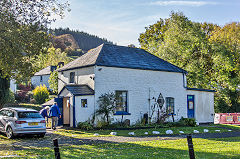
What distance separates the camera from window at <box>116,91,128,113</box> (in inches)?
845

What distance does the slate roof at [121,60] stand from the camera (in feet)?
70.6

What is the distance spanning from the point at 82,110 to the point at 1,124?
5838 mm

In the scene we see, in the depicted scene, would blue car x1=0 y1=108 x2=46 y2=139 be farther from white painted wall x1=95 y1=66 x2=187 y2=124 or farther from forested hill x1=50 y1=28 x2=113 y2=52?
forested hill x1=50 y1=28 x2=113 y2=52

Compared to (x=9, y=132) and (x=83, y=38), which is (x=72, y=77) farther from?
(x=83, y=38)

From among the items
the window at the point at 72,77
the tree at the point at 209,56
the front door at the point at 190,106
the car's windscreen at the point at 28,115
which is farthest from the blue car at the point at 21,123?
the tree at the point at 209,56

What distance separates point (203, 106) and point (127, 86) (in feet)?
29.6

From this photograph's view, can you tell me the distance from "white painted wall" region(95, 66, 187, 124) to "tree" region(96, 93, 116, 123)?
1.56 ft

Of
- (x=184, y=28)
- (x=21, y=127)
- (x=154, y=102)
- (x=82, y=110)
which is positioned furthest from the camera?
(x=184, y=28)

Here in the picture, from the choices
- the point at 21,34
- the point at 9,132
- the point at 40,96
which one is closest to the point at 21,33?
the point at 21,34

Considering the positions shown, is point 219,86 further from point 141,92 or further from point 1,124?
point 1,124

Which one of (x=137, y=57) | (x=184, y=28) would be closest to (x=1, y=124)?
(x=137, y=57)

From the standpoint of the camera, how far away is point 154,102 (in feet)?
76.7

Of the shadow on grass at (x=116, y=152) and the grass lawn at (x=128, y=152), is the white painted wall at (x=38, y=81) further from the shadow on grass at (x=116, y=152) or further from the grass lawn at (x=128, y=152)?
the grass lawn at (x=128, y=152)

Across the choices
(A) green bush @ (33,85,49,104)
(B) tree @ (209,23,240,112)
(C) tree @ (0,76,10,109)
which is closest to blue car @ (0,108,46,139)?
(C) tree @ (0,76,10,109)
